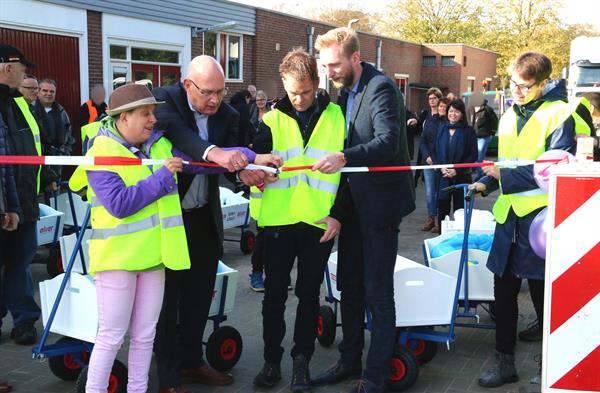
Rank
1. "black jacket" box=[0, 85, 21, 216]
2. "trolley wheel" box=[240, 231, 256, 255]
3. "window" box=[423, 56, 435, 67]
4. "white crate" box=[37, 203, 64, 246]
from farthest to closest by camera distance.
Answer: "window" box=[423, 56, 435, 67] → "trolley wheel" box=[240, 231, 256, 255] → "white crate" box=[37, 203, 64, 246] → "black jacket" box=[0, 85, 21, 216]

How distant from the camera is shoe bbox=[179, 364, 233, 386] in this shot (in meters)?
4.36

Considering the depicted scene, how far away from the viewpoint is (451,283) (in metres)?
4.60

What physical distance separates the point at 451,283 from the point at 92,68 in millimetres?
13230

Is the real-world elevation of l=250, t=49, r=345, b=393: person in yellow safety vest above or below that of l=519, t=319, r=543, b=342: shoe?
above

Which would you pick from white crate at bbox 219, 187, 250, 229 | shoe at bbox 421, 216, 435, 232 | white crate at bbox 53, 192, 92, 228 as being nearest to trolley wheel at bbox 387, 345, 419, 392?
white crate at bbox 219, 187, 250, 229

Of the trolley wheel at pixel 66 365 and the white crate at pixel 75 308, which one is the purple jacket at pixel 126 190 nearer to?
the white crate at pixel 75 308

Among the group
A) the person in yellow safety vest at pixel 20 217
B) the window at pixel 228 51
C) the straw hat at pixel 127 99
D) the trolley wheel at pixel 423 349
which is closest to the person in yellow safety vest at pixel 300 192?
the straw hat at pixel 127 99

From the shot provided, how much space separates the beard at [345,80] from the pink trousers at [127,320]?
57.6 inches

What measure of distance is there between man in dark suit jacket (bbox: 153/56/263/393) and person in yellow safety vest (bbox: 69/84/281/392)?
28cm

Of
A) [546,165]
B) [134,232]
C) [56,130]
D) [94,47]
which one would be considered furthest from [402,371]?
[94,47]

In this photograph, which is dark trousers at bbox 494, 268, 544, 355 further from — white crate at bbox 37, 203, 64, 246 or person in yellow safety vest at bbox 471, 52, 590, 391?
white crate at bbox 37, 203, 64, 246

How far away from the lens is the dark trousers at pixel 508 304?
169 inches

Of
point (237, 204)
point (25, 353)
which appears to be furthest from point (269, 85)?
point (25, 353)

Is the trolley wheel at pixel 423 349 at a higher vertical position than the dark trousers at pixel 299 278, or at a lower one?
lower
